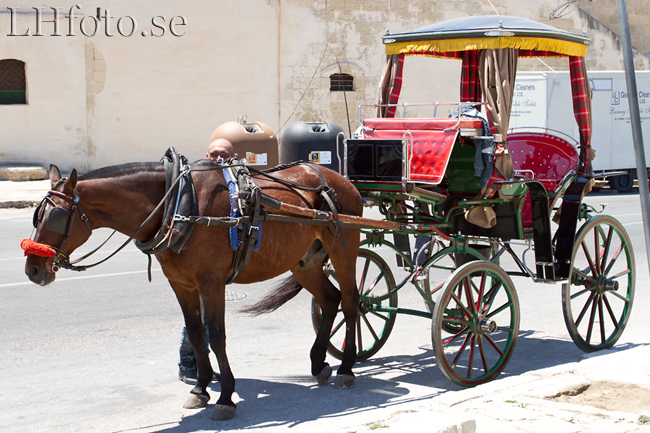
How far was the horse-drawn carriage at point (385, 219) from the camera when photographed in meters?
5.02

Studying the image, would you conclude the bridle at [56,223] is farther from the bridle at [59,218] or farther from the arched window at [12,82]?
the arched window at [12,82]

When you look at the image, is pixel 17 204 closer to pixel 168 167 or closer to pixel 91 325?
pixel 91 325

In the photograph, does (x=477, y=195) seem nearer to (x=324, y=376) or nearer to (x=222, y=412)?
(x=324, y=376)

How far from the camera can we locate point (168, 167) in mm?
5117

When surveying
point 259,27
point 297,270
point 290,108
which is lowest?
point 297,270

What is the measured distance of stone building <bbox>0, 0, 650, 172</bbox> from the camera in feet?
68.6

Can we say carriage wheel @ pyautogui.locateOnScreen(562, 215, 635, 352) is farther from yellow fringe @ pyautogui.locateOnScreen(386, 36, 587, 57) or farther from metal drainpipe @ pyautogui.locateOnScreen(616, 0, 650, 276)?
yellow fringe @ pyautogui.locateOnScreen(386, 36, 587, 57)

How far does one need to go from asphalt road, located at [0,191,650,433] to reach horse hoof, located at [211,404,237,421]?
53 mm

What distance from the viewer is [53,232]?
15.2 feet

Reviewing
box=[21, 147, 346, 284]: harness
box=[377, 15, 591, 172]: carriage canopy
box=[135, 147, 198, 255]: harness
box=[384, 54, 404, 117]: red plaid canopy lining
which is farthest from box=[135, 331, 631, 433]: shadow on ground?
box=[384, 54, 404, 117]: red plaid canopy lining

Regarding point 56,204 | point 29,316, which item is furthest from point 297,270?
point 29,316

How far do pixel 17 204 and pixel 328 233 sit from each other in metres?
13.0

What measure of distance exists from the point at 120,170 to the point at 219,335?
1.21 meters

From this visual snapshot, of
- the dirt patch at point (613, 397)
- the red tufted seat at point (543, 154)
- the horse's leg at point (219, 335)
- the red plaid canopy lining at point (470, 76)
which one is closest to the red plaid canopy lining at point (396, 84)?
the red plaid canopy lining at point (470, 76)
